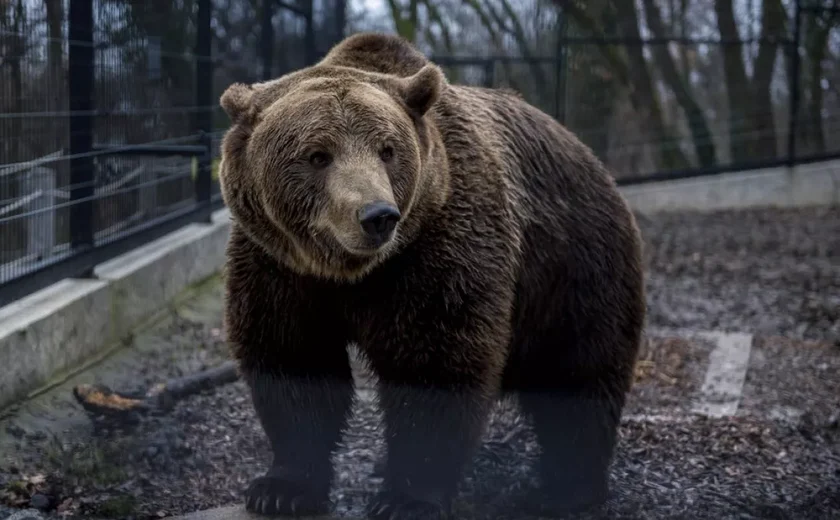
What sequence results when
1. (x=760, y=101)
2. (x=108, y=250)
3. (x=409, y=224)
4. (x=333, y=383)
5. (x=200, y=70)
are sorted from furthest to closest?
1. (x=760, y=101)
2. (x=200, y=70)
3. (x=108, y=250)
4. (x=333, y=383)
5. (x=409, y=224)

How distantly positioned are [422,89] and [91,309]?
271 centimetres

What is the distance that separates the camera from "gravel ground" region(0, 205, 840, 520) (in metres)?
4.25

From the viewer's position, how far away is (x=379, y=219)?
3354 mm

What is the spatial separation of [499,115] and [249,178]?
1.31 m

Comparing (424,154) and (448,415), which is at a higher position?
(424,154)

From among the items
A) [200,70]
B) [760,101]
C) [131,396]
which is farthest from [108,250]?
→ [760,101]

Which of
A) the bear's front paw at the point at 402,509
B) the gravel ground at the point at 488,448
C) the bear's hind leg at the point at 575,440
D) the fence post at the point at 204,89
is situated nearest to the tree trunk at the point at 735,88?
the gravel ground at the point at 488,448

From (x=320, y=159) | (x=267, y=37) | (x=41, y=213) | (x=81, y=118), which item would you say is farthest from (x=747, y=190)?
(x=320, y=159)

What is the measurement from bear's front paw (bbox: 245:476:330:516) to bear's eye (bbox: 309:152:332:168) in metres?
1.21

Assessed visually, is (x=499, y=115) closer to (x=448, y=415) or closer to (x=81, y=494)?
(x=448, y=415)

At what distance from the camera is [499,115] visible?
15.1 feet

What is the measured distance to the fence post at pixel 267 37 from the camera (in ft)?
30.8

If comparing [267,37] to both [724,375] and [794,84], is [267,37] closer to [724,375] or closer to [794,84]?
[724,375]

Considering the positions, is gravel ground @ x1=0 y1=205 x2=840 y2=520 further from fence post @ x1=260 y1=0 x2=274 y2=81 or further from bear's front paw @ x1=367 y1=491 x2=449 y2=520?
fence post @ x1=260 y1=0 x2=274 y2=81
